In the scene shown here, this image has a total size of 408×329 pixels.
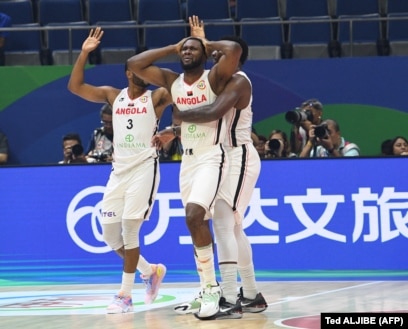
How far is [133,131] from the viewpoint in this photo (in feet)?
31.6

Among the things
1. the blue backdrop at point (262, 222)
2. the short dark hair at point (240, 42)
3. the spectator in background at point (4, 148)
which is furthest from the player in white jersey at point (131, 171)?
the spectator in background at point (4, 148)

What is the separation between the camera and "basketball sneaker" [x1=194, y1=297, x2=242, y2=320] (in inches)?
349

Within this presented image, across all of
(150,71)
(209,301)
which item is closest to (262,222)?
(150,71)

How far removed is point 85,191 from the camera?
12547 millimetres

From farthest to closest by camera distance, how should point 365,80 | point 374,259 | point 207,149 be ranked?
1. point 365,80
2. point 374,259
3. point 207,149

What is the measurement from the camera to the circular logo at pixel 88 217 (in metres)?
12.5

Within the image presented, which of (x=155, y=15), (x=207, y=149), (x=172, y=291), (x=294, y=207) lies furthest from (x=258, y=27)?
(x=207, y=149)

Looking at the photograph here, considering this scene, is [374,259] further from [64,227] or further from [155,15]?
[155,15]

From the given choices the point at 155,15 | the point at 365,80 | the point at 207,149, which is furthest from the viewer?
the point at 155,15

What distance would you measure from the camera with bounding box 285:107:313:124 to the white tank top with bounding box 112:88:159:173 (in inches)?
146

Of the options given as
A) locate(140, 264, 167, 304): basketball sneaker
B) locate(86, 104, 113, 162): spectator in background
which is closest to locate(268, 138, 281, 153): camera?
locate(86, 104, 113, 162): spectator in background

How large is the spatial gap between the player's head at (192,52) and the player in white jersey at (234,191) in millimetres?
256

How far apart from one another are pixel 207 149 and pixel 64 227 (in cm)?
390

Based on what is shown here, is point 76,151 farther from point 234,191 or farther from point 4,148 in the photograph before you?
point 234,191
